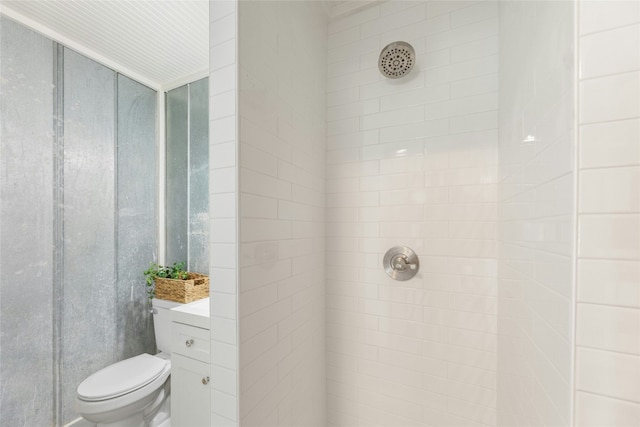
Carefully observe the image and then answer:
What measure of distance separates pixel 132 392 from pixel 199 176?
1487 millimetres

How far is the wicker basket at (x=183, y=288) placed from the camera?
186cm

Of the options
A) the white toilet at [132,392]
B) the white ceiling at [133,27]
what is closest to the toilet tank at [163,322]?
the white toilet at [132,392]

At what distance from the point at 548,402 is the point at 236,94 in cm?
109

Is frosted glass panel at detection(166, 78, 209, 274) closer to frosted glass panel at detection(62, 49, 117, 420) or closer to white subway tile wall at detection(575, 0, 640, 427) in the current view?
frosted glass panel at detection(62, 49, 117, 420)

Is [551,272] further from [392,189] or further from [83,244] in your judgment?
[83,244]

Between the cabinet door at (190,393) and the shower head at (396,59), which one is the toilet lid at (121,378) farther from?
the shower head at (396,59)

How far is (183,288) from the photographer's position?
1856 millimetres

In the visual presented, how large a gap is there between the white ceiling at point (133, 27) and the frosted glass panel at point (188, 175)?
240mm

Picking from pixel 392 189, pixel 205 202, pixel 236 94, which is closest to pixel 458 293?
pixel 392 189

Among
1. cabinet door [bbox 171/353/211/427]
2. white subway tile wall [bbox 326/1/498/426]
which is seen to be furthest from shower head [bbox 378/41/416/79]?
cabinet door [bbox 171/353/211/427]

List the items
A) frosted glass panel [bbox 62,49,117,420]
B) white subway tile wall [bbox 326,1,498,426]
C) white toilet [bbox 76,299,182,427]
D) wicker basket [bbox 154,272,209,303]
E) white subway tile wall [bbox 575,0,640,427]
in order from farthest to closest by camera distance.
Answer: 1. wicker basket [bbox 154,272,209,303]
2. frosted glass panel [bbox 62,49,117,420]
3. white toilet [bbox 76,299,182,427]
4. white subway tile wall [bbox 326,1,498,426]
5. white subway tile wall [bbox 575,0,640,427]

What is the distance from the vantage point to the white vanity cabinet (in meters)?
1.14

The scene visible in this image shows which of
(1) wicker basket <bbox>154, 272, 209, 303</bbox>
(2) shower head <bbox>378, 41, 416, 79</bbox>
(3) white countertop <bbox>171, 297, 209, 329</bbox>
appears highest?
(2) shower head <bbox>378, 41, 416, 79</bbox>

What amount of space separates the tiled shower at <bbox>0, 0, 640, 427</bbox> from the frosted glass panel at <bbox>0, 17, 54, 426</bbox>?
42 mm
